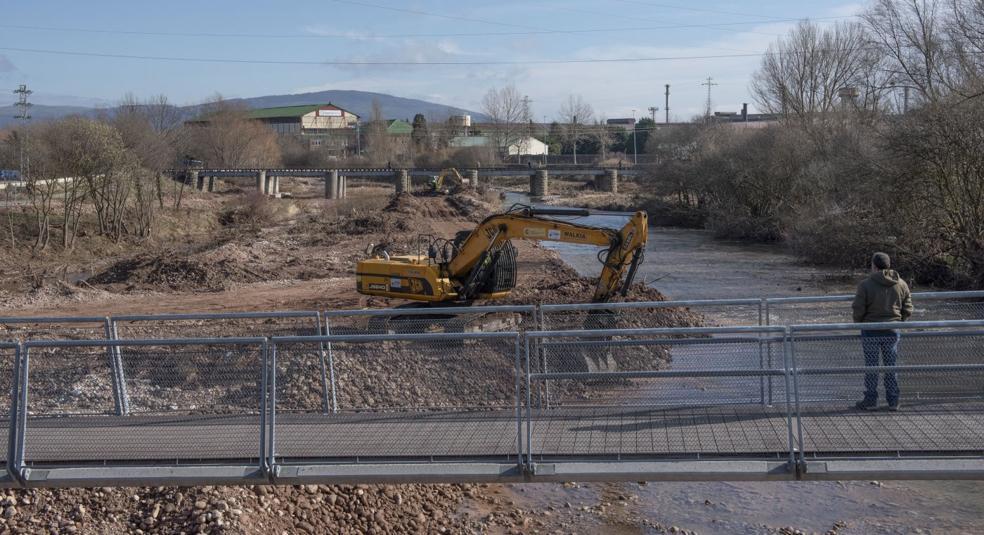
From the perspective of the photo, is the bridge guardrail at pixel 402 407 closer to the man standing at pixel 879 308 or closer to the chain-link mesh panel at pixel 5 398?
the chain-link mesh panel at pixel 5 398

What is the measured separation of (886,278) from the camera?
31.8 ft

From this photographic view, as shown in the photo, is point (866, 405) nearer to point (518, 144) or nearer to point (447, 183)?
point (447, 183)

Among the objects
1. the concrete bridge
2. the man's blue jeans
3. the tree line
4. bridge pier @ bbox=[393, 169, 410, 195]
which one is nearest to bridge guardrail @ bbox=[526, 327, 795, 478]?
the man's blue jeans

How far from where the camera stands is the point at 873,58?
45438 millimetres

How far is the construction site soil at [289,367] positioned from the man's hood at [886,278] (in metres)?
3.38

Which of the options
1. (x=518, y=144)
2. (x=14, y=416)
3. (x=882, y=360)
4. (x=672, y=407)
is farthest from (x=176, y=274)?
(x=518, y=144)

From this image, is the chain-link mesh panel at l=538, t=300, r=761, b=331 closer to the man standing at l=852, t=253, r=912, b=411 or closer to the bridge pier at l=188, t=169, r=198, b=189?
the man standing at l=852, t=253, r=912, b=411

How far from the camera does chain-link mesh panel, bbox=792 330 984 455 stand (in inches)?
336

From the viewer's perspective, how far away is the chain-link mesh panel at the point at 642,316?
1105 centimetres

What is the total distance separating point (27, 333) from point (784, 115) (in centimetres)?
5209

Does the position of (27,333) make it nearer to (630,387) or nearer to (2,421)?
(2,421)

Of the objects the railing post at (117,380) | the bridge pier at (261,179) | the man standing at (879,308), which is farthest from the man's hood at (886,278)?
Answer: the bridge pier at (261,179)

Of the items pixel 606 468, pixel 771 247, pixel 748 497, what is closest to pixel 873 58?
pixel 771 247

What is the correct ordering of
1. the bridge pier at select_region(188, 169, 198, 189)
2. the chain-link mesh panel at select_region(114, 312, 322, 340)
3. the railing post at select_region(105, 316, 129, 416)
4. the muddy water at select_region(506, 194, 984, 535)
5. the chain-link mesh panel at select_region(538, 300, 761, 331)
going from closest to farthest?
the railing post at select_region(105, 316, 129, 416) < the muddy water at select_region(506, 194, 984, 535) < the chain-link mesh panel at select_region(538, 300, 761, 331) < the chain-link mesh panel at select_region(114, 312, 322, 340) < the bridge pier at select_region(188, 169, 198, 189)
